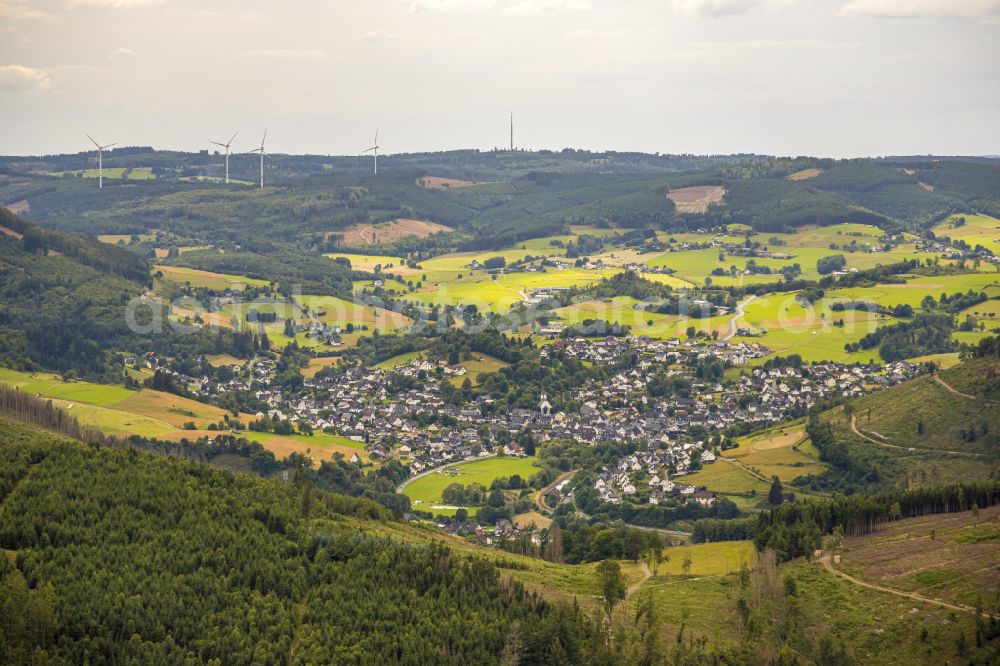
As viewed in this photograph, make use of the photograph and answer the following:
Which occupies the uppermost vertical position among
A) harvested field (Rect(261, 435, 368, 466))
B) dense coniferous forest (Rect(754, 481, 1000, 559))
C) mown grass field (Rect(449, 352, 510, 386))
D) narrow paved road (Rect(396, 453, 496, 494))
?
dense coniferous forest (Rect(754, 481, 1000, 559))

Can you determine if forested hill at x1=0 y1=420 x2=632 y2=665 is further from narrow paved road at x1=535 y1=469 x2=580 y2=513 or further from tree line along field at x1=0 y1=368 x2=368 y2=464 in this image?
tree line along field at x1=0 y1=368 x2=368 y2=464

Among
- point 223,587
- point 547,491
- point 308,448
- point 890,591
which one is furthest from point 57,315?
point 890,591

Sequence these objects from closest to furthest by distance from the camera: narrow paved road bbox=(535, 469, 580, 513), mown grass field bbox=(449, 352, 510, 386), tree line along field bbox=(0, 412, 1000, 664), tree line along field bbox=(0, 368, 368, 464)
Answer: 1. tree line along field bbox=(0, 412, 1000, 664)
2. narrow paved road bbox=(535, 469, 580, 513)
3. tree line along field bbox=(0, 368, 368, 464)
4. mown grass field bbox=(449, 352, 510, 386)

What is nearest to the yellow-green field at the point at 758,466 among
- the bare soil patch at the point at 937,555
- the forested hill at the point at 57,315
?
the bare soil patch at the point at 937,555

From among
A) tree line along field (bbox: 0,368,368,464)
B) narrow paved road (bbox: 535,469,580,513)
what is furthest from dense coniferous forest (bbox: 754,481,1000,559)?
tree line along field (bbox: 0,368,368,464)

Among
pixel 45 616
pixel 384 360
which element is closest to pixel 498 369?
pixel 384 360

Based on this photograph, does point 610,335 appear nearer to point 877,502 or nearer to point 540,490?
point 540,490

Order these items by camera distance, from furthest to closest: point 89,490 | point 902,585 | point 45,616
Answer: point 89,490 → point 902,585 → point 45,616
